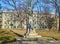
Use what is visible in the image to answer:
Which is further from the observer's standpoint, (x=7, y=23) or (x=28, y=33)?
(x=7, y=23)

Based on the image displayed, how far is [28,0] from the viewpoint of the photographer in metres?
26.9

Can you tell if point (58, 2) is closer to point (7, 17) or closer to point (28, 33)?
point (28, 33)

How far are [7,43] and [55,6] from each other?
2837 centimetres

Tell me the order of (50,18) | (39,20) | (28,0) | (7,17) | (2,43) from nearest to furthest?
(2,43)
(28,0)
(50,18)
(39,20)
(7,17)

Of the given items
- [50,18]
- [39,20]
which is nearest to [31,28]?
[50,18]

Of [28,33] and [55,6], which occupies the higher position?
[55,6]

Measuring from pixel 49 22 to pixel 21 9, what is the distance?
19.6 meters

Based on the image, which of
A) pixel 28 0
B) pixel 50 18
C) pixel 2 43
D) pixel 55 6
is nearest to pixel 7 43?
pixel 2 43

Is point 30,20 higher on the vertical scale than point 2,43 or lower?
higher

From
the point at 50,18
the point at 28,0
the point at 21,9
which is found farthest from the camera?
the point at 50,18

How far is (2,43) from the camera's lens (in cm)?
1524

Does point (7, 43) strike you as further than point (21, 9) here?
No

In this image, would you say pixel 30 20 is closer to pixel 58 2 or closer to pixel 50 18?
pixel 58 2

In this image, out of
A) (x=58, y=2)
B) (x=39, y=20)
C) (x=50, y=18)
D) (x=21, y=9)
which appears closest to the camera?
(x=58, y=2)
